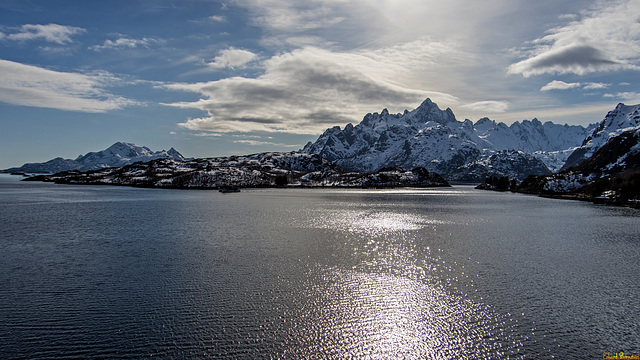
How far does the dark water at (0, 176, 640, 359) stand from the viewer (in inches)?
1112

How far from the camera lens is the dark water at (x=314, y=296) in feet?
92.6

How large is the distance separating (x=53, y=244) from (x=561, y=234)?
101 m

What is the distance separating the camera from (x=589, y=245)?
6838 cm

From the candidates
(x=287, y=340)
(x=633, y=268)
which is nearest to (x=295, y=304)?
(x=287, y=340)

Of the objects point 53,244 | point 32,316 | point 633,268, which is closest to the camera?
point 32,316

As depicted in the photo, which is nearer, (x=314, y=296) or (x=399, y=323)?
(x=399, y=323)

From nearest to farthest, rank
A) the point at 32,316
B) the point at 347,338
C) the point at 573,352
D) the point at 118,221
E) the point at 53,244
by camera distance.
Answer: the point at 573,352, the point at 347,338, the point at 32,316, the point at 53,244, the point at 118,221

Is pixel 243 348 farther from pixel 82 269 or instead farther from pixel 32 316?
pixel 82 269

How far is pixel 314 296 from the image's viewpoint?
38.7 meters

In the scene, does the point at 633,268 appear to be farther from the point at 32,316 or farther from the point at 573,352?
the point at 32,316

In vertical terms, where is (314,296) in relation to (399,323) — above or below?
above

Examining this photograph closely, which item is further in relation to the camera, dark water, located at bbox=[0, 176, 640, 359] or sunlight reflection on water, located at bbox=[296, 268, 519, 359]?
dark water, located at bbox=[0, 176, 640, 359]

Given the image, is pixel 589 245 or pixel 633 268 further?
pixel 589 245

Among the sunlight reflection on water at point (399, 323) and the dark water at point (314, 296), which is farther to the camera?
the dark water at point (314, 296)
